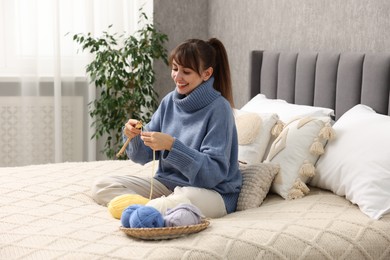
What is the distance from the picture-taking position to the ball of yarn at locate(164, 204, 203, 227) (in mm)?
2092

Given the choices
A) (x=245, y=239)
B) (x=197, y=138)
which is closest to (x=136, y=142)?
(x=197, y=138)

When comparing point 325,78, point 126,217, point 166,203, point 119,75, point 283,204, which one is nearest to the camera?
point 126,217

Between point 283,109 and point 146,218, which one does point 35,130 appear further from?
point 146,218

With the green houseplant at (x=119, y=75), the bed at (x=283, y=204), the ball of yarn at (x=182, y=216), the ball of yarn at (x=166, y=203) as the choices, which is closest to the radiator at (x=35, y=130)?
the green houseplant at (x=119, y=75)

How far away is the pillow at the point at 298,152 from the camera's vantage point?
2.72m

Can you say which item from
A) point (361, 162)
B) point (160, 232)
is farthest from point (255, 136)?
point (160, 232)

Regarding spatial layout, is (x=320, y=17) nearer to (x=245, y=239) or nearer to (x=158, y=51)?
(x=158, y=51)

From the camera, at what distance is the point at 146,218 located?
6.81 ft

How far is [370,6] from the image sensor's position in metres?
3.05

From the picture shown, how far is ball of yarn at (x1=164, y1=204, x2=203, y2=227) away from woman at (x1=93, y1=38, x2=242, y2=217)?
0.99 ft

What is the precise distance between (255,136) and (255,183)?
351mm

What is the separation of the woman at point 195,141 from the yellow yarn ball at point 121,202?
159mm

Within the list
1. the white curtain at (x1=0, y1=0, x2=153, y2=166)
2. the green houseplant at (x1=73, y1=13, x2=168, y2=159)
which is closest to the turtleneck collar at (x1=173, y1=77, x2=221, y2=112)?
Result: the green houseplant at (x1=73, y1=13, x2=168, y2=159)

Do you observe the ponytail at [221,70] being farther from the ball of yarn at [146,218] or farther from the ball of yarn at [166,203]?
the ball of yarn at [146,218]
